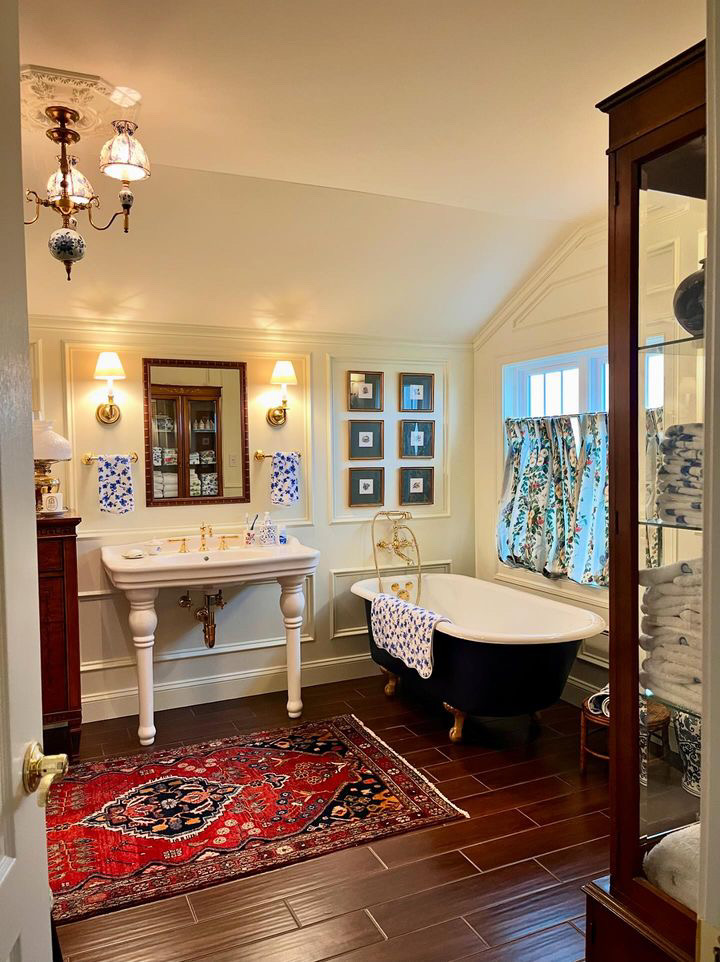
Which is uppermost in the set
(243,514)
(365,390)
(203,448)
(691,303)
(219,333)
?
(219,333)

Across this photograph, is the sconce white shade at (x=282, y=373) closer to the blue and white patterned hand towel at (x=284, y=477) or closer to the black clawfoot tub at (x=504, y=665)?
the blue and white patterned hand towel at (x=284, y=477)

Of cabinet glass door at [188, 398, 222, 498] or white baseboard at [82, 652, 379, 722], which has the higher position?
cabinet glass door at [188, 398, 222, 498]

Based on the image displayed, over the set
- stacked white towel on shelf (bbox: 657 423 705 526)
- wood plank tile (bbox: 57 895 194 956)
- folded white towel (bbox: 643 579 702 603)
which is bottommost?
wood plank tile (bbox: 57 895 194 956)

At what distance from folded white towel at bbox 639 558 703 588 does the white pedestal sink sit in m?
2.39

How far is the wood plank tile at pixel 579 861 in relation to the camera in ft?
8.23

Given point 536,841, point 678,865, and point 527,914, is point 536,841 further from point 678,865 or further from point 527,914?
A: point 678,865

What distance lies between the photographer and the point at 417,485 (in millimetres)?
4824

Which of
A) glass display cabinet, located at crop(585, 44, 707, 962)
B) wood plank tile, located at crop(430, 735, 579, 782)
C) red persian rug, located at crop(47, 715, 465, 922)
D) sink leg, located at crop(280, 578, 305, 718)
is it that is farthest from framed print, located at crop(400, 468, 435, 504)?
glass display cabinet, located at crop(585, 44, 707, 962)

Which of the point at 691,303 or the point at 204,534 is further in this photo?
the point at 204,534

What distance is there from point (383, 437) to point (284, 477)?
2.44ft

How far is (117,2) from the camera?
173cm

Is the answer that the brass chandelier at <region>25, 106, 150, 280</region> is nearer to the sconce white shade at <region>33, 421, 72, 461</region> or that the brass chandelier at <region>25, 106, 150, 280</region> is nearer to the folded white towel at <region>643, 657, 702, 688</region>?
the sconce white shade at <region>33, 421, 72, 461</region>

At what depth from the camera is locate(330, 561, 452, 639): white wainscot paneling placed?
4602mm

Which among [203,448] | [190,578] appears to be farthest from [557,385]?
[190,578]
